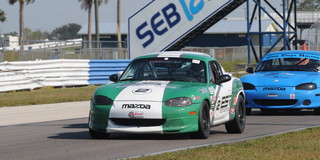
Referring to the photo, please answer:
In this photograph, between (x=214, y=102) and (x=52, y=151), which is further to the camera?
(x=214, y=102)

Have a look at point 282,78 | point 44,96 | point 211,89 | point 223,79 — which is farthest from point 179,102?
point 44,96

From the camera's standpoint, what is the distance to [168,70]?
11180 mm

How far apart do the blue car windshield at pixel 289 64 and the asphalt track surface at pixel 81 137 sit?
101 centimetres

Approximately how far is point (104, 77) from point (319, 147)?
19.3 metres

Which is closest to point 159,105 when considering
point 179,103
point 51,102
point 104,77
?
point 179,103

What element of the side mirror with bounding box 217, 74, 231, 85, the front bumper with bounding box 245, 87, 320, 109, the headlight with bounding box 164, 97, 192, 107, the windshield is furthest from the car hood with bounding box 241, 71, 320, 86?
the headlight with bounding box 164, 97, 192, 107

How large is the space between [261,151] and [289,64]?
815 cm

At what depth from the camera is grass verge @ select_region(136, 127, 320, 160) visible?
8117 millimetres

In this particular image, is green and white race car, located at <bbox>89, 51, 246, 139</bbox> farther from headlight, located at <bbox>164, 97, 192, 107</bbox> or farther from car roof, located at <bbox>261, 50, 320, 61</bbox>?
car roof, located at <bbox>261, 50, 320, 61</bbox>

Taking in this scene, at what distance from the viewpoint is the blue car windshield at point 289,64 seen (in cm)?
1628

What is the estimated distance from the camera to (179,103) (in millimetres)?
10094

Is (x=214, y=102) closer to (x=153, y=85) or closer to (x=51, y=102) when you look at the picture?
(x=153, y=85)

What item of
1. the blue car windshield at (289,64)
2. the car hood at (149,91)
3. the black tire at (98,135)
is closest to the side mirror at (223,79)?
the car hood at (149,91)

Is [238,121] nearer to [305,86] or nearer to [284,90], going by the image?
[284,90]
